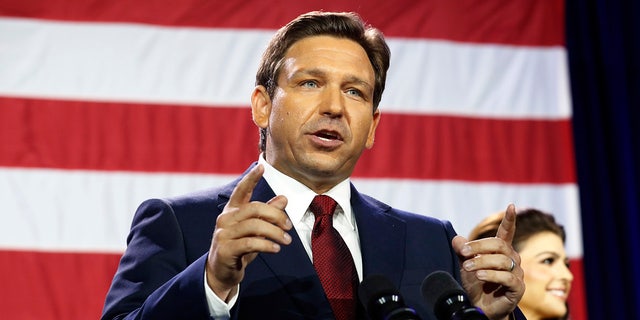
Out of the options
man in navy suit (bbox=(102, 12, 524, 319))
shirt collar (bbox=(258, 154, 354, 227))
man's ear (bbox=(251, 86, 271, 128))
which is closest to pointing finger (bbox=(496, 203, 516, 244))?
man in navy suit (bbox=(102, 12, 524, 319))

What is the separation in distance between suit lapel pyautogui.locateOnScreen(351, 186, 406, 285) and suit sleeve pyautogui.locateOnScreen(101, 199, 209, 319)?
0.33 metres

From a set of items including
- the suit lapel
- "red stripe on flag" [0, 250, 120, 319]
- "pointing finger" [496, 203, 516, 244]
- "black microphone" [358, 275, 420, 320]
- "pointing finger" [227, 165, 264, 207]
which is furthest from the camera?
Result: "red stripe on flag" [0, 250, 120, 319]

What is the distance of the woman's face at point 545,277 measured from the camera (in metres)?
2.81

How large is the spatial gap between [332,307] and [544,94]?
1.74 meters

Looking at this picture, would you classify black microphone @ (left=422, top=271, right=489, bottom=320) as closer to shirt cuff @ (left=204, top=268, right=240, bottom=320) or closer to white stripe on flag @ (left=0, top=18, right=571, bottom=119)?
shirt cuff @ (left=204, top=268, right=240, bottom=320)

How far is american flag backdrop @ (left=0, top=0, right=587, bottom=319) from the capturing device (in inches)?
107

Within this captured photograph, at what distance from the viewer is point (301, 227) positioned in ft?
5.36

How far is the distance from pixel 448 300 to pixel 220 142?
5.64 feet

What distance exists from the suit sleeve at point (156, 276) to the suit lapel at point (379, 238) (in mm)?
327

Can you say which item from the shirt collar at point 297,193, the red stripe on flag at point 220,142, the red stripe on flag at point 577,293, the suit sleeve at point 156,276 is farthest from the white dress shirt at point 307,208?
the red stripe on flag at point 577,293

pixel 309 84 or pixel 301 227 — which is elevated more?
pixel 309 84

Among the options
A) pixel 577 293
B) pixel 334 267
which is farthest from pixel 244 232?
pixel 577 293

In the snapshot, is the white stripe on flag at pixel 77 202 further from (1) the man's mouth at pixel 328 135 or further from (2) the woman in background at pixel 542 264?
(1) the man's mouth at pixel 328 135

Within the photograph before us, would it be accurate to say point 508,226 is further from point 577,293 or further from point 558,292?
point 577,293
